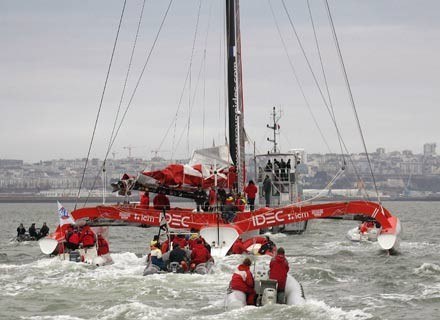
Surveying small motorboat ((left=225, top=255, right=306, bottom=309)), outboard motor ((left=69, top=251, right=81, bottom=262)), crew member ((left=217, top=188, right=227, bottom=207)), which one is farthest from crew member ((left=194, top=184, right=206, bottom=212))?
small motorboat ((left=225, top=255, right=306, bottom=309))

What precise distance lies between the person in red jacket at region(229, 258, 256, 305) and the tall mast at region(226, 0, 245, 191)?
1511 cm

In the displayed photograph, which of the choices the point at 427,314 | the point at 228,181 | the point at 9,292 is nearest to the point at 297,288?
the point at 427,314

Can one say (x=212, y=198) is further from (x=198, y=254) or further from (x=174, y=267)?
(x=174, y=267)

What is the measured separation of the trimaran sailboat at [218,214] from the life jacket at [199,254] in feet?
7.94

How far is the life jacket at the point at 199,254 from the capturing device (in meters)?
22.4

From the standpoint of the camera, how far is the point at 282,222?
26938 millimetres

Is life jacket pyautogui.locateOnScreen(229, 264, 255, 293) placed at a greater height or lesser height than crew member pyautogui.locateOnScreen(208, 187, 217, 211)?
lesser

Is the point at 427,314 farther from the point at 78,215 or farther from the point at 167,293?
the point at 78,215

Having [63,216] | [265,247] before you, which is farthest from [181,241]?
[63,216]

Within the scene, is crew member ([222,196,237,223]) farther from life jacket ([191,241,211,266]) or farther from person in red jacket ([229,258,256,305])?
person in red jacket ([229,258,256,305])

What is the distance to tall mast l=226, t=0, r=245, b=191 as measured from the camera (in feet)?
107

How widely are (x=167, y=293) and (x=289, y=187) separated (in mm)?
25036

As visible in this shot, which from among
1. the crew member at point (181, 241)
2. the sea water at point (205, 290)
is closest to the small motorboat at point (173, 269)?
the sea water at point (205, 290)

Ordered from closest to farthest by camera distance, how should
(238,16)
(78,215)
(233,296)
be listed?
1. (233,296)
2. (78,215)
3. (238,16)
